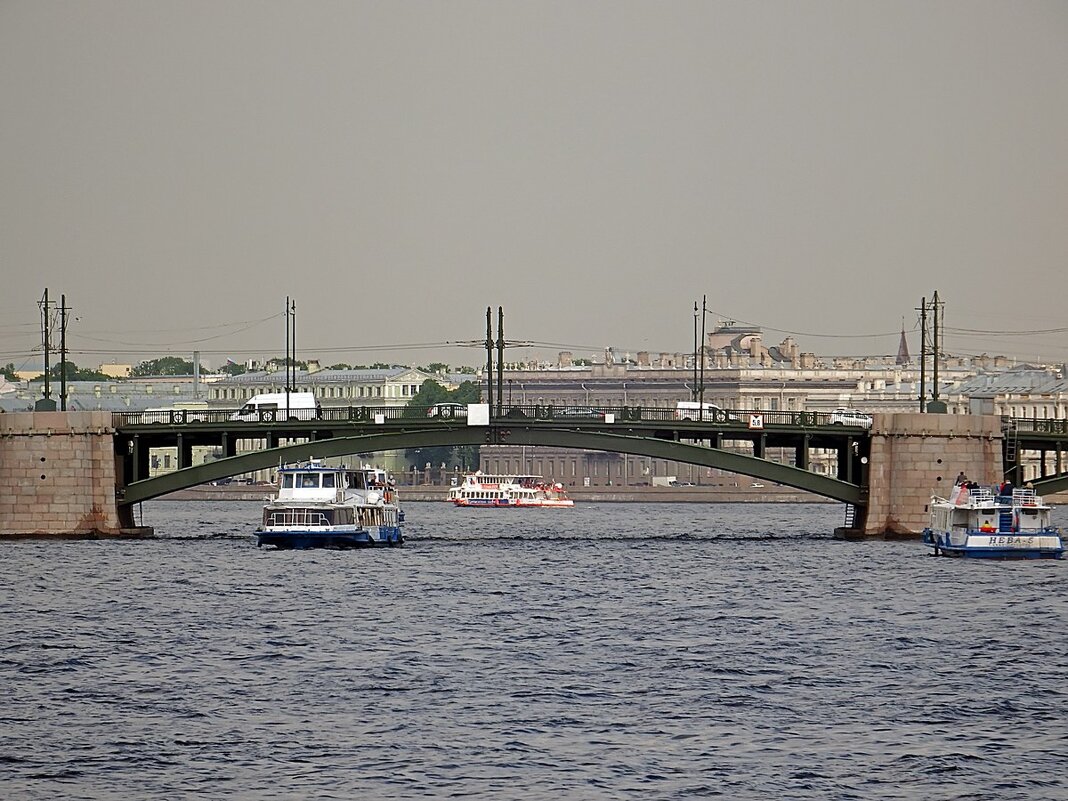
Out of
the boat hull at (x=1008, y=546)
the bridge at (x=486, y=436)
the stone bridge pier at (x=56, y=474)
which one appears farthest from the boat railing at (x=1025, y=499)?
the stone bridge pier at (x=56, y=474)

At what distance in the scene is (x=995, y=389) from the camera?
174 meters

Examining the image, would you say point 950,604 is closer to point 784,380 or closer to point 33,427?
point 33,427

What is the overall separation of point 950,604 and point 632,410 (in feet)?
96.6

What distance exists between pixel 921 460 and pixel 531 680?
40783 millimetres

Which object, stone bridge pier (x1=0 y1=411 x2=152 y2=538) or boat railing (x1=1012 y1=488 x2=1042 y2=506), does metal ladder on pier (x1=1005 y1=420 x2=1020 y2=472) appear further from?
stone bridge pier (x1=0 y1=411 x2=152 y2=538)

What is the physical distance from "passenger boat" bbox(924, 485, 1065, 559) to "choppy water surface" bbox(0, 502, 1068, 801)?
161 centimetres

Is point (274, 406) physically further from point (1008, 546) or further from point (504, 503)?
point (504, 503)

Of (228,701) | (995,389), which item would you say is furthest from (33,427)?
(995,389)

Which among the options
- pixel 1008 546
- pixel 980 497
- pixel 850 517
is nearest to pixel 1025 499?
pixel 980 497

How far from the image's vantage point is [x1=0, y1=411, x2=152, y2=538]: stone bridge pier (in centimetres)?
7538

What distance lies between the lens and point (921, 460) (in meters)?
77.1

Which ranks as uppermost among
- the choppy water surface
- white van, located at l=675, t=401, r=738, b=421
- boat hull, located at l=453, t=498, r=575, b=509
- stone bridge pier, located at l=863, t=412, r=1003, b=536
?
white van, located at l=675, t=401, r=738, b=421

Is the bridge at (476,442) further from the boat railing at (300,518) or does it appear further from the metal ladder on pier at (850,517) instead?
the boat railing at (300,518)

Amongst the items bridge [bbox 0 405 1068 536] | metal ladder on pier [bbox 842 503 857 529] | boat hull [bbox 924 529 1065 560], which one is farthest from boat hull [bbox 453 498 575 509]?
boat hull [bbox 924 529 1065 560]
